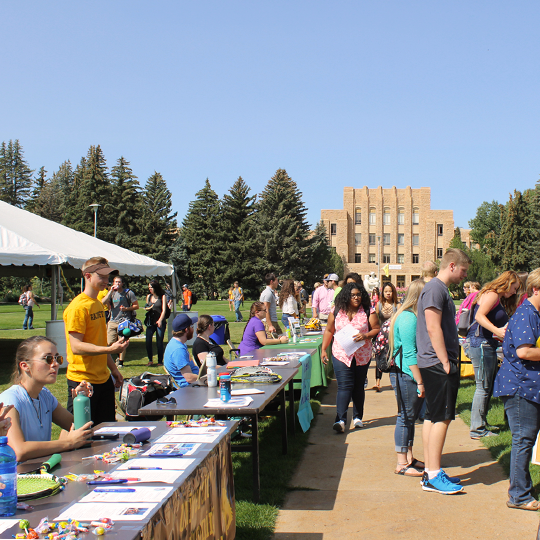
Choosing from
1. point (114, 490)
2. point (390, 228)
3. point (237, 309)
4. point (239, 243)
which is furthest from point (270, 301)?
point (390, 228)

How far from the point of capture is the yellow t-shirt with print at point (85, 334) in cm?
479

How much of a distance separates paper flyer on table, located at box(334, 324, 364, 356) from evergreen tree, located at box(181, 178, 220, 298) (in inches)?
2121

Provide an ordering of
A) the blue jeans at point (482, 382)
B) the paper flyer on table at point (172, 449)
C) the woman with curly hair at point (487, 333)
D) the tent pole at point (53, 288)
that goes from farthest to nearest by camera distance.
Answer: the tent pole at point (53, 288) < the blue jeans at point (482, 382) < the woman with curly hair at point (487, 333) < the paper flyer on table at point (172, 449)

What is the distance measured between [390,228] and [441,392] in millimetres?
83112

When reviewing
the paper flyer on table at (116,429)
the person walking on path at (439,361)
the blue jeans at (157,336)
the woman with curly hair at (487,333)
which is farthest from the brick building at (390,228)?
the paper flyer on table at (116,429)

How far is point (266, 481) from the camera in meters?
5.15

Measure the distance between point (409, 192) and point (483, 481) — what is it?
274ft

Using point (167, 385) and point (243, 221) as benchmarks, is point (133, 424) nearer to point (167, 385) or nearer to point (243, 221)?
point (167, 385)

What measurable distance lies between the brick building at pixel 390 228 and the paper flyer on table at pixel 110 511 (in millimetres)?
82855

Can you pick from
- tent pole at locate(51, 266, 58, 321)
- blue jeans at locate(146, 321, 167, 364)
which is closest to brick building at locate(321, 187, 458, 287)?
blue jeans at locate(146, 321, 167, 364)

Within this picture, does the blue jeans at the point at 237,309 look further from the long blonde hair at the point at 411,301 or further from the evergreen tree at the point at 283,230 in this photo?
the evergreen tree at the point at 283,230

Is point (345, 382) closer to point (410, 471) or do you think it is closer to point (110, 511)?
point (410, 471)

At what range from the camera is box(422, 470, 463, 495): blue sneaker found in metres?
4.81

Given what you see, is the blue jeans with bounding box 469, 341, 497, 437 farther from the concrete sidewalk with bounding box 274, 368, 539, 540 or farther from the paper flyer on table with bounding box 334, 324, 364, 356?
the paper flyer on table with bounding box 334, 324, 364, 356
